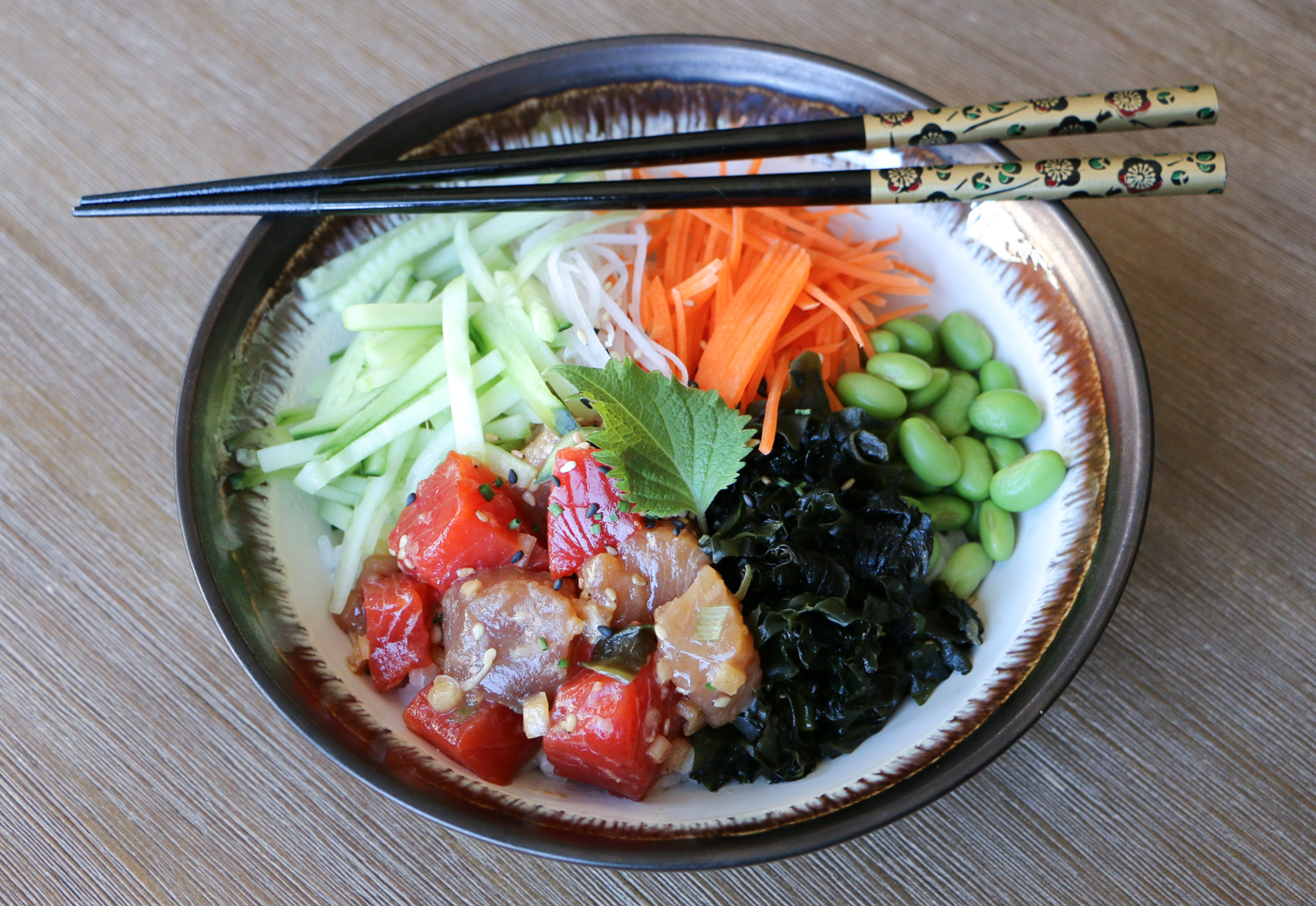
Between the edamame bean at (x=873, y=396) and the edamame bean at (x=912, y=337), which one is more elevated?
the edamame bean at (x=912, y=337)

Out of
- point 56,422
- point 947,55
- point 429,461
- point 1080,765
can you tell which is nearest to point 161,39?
point 56,422

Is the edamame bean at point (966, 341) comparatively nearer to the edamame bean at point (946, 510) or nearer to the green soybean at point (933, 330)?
the green soybean at point (933, 330)

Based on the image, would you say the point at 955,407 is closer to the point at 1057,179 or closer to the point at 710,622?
the point at 1057,179

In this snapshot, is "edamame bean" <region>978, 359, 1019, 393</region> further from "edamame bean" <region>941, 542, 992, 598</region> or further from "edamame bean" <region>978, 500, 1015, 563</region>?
"edamame bean" <region>941, 542, 992, 598</region>

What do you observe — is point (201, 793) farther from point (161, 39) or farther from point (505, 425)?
point (161, 39)

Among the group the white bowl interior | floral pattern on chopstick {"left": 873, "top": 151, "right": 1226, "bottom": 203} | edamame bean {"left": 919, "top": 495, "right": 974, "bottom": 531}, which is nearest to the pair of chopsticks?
floral pattern on chopstick {"left": 873, "top": 151, "right": 1226, "bottom": 203}

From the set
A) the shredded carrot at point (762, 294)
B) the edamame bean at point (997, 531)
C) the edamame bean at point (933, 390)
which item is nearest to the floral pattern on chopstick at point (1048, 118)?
the shredded carrot at point (762, 294)
